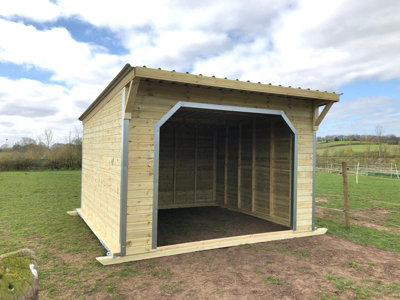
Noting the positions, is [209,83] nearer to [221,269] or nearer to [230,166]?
[221,269]

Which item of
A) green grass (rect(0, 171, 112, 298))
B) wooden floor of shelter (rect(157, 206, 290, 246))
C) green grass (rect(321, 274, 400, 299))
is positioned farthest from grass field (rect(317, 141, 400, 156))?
green grass (rect(0, 171, 112, 298))

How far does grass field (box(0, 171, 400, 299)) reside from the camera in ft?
10.9

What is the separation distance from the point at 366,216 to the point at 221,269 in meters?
5.56

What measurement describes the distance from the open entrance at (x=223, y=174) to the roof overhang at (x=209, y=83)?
490 mm

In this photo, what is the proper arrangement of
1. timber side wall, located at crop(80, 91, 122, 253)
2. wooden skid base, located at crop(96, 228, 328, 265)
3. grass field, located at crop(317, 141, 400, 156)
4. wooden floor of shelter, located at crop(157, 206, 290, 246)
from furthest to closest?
grass field, located at crop(317, 141, 400, 156) → wooden floor of shelter, located at crop(157, 206, 290, 246) → timber side wall, located at crop(80, 91, 122, 253) → wooden skid base, located at crop(96, 228, 328, 265)

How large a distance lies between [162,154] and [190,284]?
19.4ft

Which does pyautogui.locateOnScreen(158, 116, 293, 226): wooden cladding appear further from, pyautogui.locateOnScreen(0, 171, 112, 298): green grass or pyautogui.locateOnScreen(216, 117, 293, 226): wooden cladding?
pyautogui.locateOnScreen(0, 171, 112, 298): green grass

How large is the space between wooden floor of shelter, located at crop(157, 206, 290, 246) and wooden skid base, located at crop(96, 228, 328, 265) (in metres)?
0.59

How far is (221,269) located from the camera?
13.1ft

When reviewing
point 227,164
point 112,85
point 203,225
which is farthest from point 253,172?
point 112,85

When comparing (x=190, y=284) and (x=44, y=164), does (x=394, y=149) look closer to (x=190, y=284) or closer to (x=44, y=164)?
(x=190, y=284)

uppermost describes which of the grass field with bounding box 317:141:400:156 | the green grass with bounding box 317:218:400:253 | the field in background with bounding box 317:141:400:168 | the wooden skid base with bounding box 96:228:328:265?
the grass field with bounding box 317:141:400:156

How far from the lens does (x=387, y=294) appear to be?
3.33 meters

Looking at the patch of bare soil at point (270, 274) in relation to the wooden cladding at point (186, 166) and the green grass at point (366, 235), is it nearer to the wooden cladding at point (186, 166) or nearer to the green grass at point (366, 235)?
the green grass at point (366, 235)
